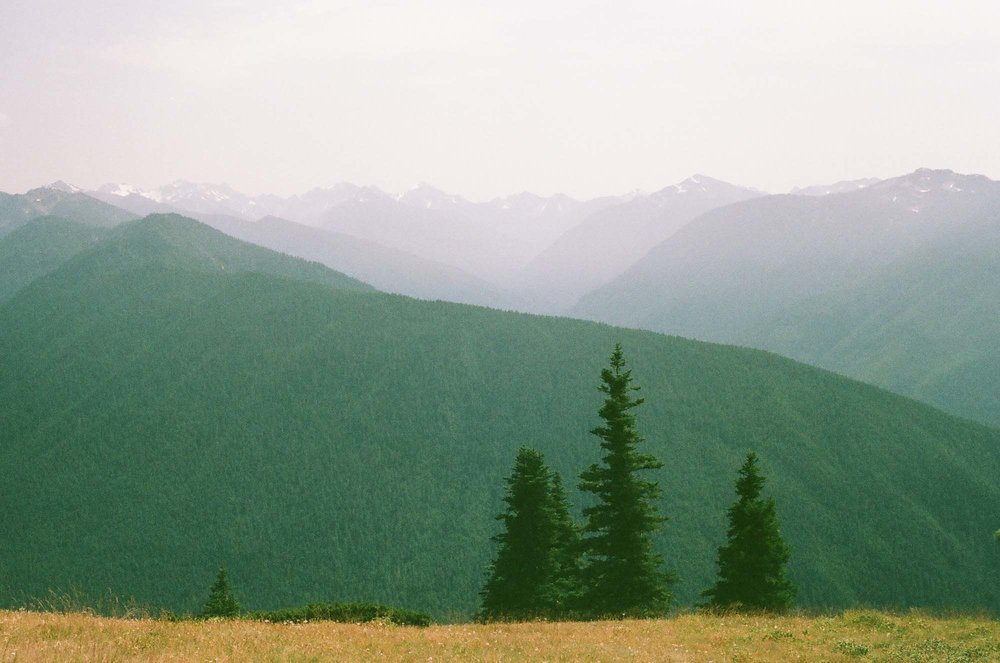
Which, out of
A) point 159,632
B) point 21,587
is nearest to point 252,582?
point 21,587

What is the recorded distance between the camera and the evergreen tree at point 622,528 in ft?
121

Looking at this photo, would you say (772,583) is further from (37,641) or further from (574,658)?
(37,641)

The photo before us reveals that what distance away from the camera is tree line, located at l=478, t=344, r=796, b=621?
37062mm

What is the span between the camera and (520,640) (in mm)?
22172

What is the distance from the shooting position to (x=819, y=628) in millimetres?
26047

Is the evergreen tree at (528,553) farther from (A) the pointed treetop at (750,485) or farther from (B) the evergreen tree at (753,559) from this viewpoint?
(A) the pointed treetop at (750,485)

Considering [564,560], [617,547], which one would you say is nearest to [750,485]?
[617,547]

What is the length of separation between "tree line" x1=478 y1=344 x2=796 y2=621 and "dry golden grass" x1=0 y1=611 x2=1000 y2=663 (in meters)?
8.59

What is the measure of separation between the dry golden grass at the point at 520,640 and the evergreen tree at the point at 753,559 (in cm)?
1137

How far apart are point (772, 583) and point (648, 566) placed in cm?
780

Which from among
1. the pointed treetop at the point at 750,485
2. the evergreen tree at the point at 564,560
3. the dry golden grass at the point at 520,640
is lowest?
the evergreen tree at the point at 564,560

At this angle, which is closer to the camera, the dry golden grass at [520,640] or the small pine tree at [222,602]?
the dry golden grass at [520,640]

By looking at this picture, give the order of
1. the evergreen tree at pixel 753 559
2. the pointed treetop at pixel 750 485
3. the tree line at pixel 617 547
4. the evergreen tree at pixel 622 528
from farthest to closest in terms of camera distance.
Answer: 1. the pointed treetop at pixel 750 485
2. the evergreen tree at pixel 753 559
3. the tree line at pixel 617 547
4. the evergreen tree at pixel 622 528

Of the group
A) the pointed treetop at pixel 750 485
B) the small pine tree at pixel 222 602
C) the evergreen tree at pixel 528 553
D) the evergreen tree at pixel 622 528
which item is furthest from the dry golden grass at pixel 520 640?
the small pine tree at pixel 222 602
